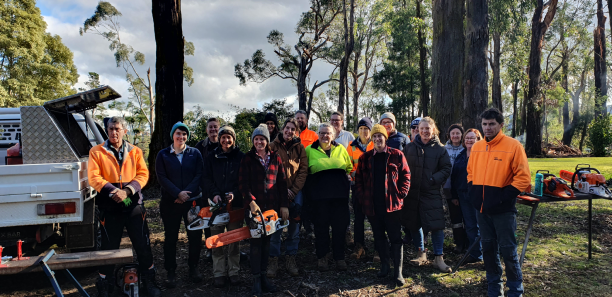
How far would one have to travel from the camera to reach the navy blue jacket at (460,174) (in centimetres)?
451

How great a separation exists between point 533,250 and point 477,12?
441 centimetres

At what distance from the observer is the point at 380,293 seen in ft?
12.2

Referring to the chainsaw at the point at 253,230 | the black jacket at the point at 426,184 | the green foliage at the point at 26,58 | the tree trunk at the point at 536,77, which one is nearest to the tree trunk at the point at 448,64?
the black jacket at the point at 426,184

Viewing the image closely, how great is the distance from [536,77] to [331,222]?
A: 25386mm

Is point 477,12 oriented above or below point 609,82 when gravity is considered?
below

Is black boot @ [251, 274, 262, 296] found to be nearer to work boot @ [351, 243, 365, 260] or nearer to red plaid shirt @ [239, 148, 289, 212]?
red plaid shirt @ [239, 148, 289, 212]

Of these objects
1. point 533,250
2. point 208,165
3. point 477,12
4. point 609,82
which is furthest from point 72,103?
point 609,82

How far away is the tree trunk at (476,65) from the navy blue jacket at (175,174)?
489 cm

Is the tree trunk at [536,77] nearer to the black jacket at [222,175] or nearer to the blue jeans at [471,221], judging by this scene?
the blue jeans at [471,221]

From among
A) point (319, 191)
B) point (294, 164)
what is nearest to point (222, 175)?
point (294, 164)

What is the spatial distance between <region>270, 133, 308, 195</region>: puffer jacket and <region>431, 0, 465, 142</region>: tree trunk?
3626 mm

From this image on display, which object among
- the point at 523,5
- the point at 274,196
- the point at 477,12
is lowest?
the point at 274,196

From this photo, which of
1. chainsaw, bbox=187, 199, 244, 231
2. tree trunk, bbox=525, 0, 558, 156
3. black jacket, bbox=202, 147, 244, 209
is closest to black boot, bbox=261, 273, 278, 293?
chainsaw, bbox=187, 199, 244, 231

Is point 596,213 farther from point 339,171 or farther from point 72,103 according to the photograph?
point 72,103
